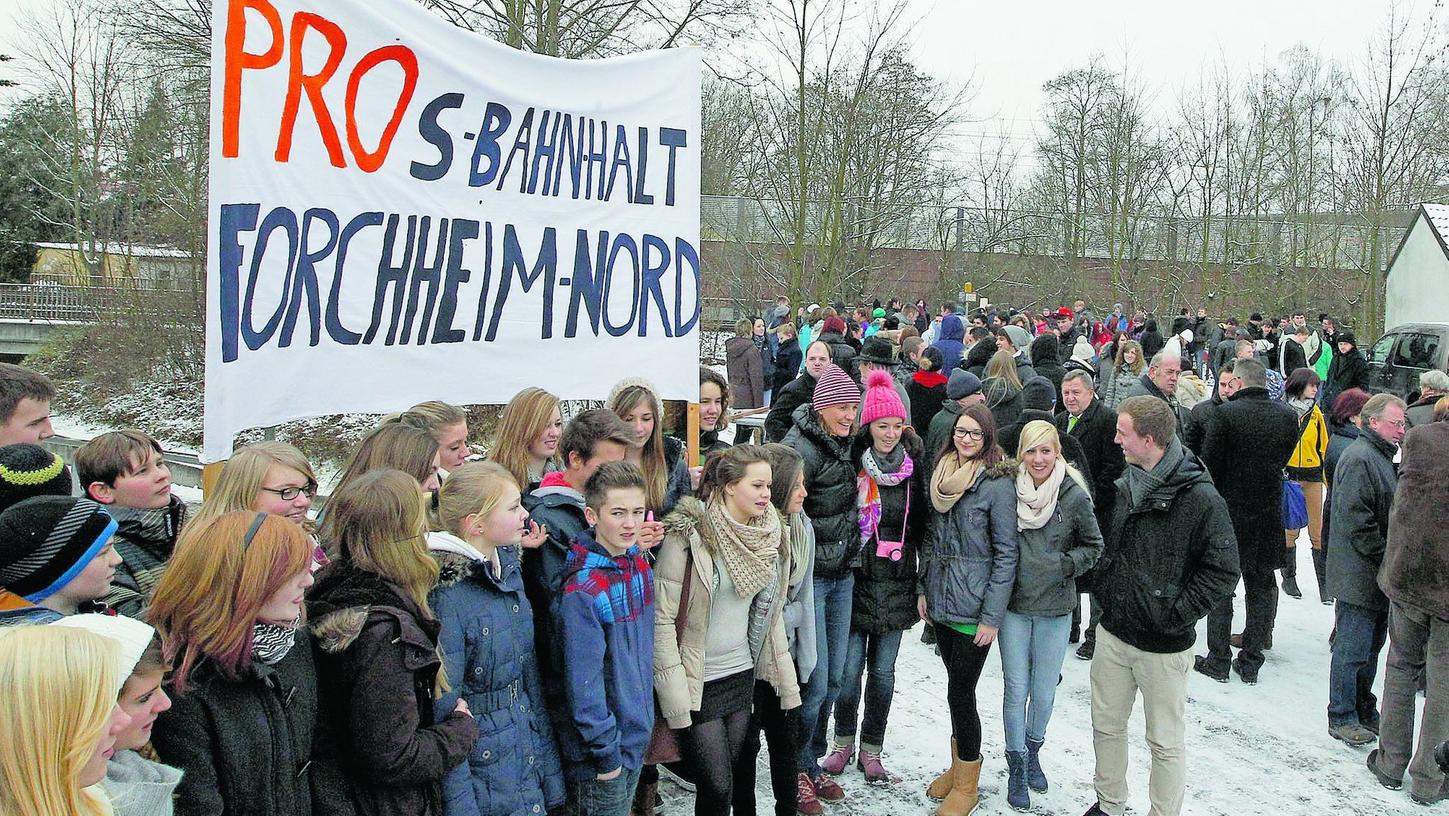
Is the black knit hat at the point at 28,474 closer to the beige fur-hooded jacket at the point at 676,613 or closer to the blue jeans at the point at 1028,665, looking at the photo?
the beige fur-hooded jacket at the point at 676,613

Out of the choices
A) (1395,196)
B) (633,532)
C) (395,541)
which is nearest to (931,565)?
(633,532)

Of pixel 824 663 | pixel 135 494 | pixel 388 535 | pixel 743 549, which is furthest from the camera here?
pixel 824 663

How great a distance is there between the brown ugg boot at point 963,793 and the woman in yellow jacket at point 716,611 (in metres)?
1.14

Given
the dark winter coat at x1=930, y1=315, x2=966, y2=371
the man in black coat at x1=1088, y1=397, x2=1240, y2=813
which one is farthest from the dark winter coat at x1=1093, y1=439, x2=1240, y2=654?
the dark winter coat at x1=930, y1=315, x2=966, y2=371

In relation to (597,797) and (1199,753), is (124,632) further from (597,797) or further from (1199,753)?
(1199,753)

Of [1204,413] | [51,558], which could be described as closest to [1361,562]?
[1204,413]

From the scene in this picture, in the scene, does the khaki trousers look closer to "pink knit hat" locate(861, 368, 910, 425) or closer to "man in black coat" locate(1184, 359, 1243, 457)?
"pink knit hat" locate(861, 368, 910, 425)

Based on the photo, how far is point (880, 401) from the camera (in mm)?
4754

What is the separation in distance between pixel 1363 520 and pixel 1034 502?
2150 mm

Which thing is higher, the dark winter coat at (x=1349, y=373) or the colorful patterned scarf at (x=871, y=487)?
the dark winter coat at (x=1349, y=373)

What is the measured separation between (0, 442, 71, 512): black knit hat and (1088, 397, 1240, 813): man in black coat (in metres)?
3.88

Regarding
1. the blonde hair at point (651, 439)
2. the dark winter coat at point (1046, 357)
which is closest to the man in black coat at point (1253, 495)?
the dark winter coat at point (1046, 357)

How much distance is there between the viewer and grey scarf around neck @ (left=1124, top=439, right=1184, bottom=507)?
4.37m

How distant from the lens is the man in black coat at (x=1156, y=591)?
4.25 meters
